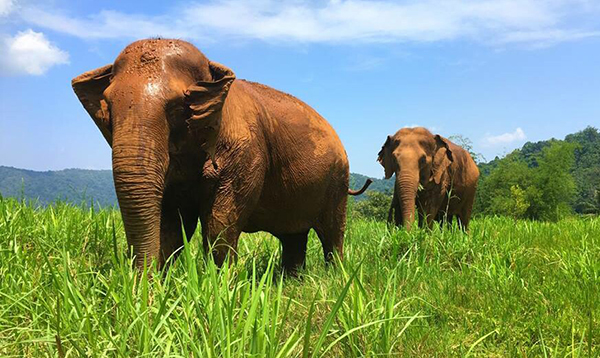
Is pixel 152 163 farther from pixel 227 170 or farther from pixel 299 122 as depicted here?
pixel 299 122

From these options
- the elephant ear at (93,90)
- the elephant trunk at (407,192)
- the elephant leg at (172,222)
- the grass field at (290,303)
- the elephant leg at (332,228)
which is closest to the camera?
the grass field at (290,303)

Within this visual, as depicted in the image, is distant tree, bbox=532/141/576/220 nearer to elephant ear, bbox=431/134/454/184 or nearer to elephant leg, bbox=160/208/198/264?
elephant ear, bbox=431/134/454/184

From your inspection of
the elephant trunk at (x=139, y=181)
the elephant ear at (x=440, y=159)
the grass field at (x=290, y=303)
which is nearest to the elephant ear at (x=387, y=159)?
the elephant ear at (x=440, y=159)

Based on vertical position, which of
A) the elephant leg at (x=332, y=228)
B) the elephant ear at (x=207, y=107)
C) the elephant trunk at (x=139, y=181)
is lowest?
the elephant leg at (x=332, y=228)

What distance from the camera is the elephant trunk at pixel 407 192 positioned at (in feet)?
26.3

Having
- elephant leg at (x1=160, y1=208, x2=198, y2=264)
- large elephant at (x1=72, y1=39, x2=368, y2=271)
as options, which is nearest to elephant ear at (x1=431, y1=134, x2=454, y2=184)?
large elephant at (x1=72, y1=39, x2=368, y2=271)

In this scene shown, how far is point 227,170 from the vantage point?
11.5 feet

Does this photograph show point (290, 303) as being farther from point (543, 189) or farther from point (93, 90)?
point (543, 189)

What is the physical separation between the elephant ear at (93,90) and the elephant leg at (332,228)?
7.71 ft

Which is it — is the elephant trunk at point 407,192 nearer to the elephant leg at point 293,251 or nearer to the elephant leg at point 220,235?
the elephant leg at point 293,251

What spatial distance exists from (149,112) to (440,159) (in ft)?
24.4

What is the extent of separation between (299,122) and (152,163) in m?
1.83

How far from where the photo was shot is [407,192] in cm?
830

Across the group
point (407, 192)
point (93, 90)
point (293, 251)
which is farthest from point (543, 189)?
point (93, 90)
